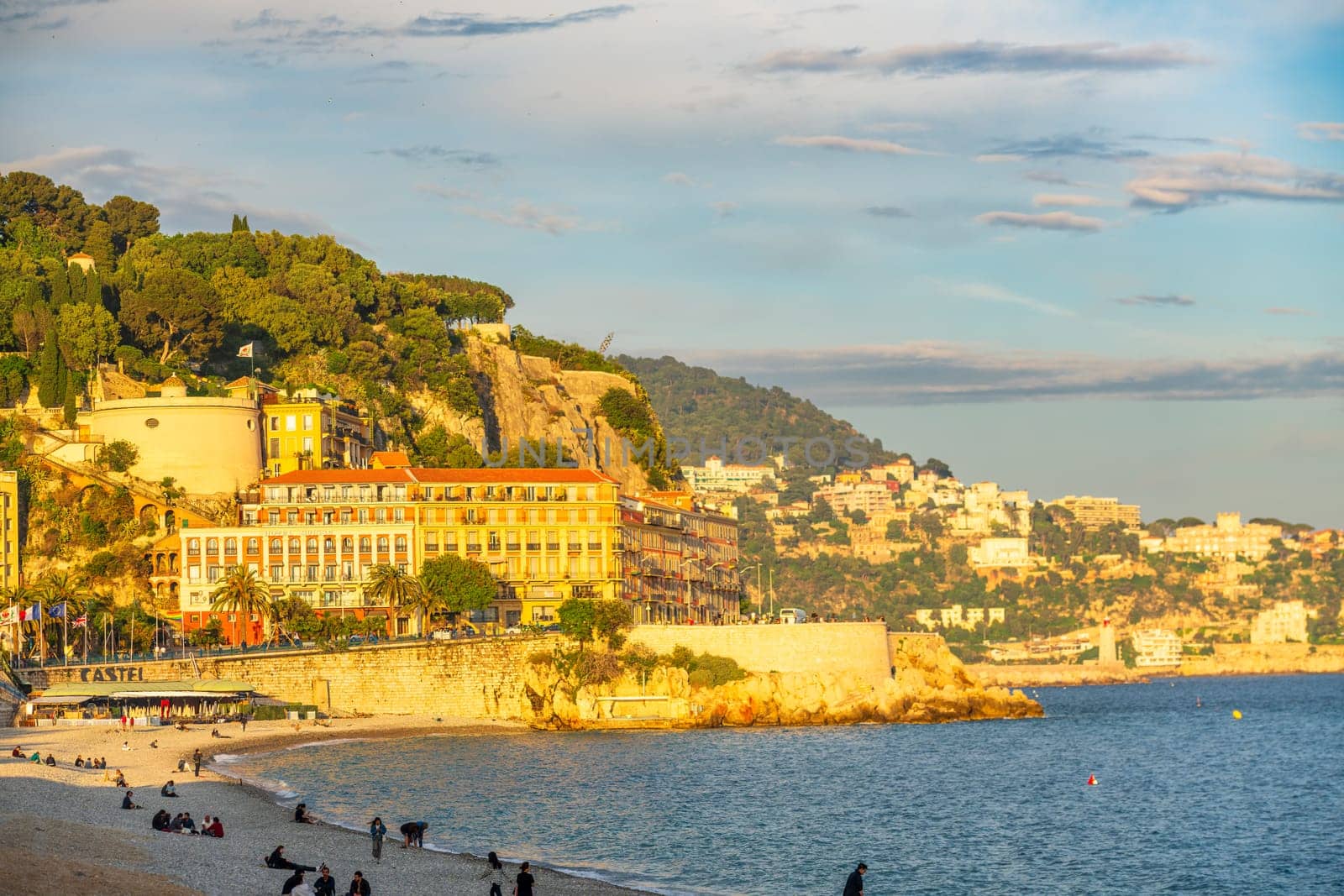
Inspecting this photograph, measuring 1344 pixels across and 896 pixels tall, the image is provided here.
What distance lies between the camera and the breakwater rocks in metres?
99.6

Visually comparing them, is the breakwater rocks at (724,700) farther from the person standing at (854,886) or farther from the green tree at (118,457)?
the person standing at (854,886)

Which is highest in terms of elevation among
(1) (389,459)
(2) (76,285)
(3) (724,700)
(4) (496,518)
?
(2) (76,285)

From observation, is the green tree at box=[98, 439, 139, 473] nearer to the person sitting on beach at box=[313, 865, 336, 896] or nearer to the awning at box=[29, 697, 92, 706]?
the awning at box=[29, 697, 92, 706]

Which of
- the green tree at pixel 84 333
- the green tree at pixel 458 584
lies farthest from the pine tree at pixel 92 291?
the green tree at pixel 458 584

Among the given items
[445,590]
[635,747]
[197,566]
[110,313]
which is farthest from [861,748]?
[110,313]

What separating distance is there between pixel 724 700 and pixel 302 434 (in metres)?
33.9

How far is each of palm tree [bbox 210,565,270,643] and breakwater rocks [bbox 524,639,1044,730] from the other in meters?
15.6

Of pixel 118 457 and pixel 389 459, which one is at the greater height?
pixel 118 457

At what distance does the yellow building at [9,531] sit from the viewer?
105312 mm

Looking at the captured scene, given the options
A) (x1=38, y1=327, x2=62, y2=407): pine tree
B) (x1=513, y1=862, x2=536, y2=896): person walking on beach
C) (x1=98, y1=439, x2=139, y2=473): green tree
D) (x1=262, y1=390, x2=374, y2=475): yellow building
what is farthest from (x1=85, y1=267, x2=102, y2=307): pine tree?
(x1=513, y1=862, x2=536, y2=896): person walking on beach

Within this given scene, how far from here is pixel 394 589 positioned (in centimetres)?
10388

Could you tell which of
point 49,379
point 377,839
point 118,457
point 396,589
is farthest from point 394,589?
point 377,839

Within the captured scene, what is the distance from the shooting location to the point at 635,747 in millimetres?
88000

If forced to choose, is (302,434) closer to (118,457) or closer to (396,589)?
(118,457)
